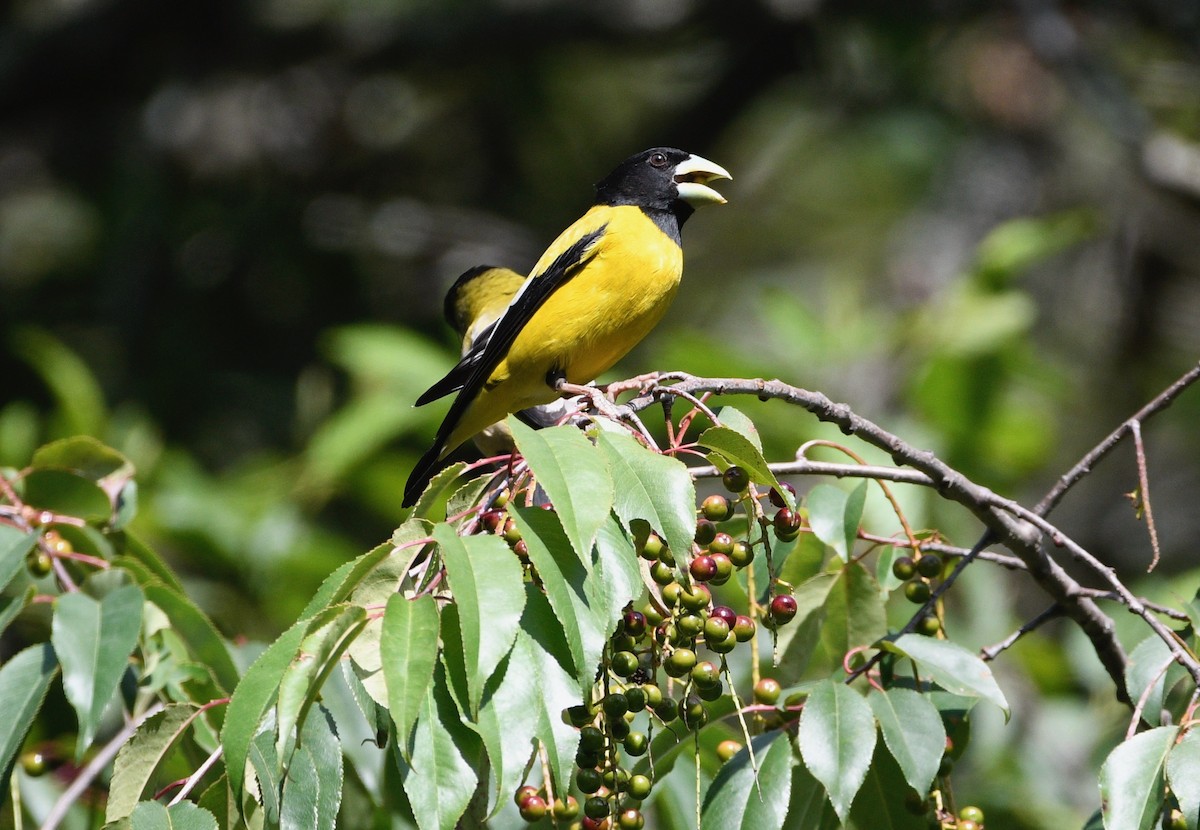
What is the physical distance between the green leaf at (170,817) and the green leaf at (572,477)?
0.73 meters

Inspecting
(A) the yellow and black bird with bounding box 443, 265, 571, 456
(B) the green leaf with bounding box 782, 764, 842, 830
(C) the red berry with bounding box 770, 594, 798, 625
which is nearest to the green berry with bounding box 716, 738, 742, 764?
(B) the green leaf with bounding box 782, 764, 842, 830

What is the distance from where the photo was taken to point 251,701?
74.9 inches

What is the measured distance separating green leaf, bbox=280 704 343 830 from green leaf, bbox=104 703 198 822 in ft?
1.13

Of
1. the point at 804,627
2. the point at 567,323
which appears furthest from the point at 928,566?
the point at 567,323

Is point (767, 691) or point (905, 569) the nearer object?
point (767, 691)

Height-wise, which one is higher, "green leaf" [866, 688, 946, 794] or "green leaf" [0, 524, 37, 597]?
"green leaf" [0, 524, 37, 597]

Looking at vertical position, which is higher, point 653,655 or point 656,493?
point 656,493

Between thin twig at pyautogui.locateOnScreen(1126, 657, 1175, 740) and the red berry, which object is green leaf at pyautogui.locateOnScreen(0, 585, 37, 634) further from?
thin twig at pyautogui.locateOnScreen(1126, 657, 1175, 740)

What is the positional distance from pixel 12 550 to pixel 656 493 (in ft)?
4.31

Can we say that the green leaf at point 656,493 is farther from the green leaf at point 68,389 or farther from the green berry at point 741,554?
the green leaf at point 68,389

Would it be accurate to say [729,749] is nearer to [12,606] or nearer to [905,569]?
[905,569]

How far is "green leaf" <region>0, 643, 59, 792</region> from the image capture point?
2.27m

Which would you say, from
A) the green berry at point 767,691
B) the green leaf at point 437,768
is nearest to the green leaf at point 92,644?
the green leaf at point 437,768

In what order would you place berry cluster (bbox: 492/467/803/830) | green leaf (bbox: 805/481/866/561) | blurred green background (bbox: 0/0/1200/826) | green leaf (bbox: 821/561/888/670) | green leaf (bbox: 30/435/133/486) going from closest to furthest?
berry cluster (bbox: 492/467/803/830)
green leaf (bbox: 805/481/866/561)
green leaf (bbox: 821/561/888/670)
green leaf (bbox: 30/435/133/486)
blurred green background (bbox: 0/0/1200/826)
